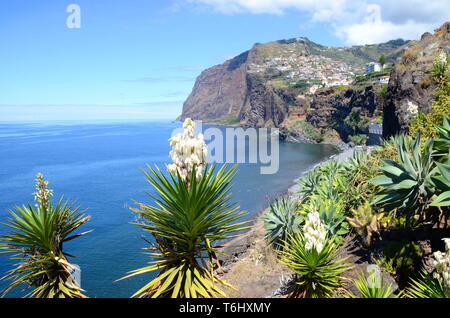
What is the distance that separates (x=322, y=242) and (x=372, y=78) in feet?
368

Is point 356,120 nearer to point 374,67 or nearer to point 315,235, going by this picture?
point 374,67

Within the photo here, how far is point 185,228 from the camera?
4.70 m

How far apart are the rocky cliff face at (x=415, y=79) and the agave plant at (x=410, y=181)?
38.2 feet

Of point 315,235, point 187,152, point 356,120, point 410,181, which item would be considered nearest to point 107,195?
point 315,235

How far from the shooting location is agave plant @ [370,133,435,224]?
21.8 ft

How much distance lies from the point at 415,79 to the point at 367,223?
13.5 meters

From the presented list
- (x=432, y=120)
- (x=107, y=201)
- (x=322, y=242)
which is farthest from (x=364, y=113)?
(x=322, y=242)

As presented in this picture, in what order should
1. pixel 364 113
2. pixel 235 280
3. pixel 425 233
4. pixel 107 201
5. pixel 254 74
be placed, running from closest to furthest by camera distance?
pixel 425 233, pixel 235 280, pixel 107 201, pixel 364 113, pixel 254 74

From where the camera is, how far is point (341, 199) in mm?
11023

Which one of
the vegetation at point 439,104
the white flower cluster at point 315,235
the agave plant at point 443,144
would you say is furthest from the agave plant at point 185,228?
the vegetation at point 439,104

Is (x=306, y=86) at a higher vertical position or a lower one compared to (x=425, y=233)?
higher

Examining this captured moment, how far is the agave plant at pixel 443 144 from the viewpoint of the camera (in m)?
6.96

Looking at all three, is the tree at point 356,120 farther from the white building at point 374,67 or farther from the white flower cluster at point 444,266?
the white flower cluster at point 444,266
